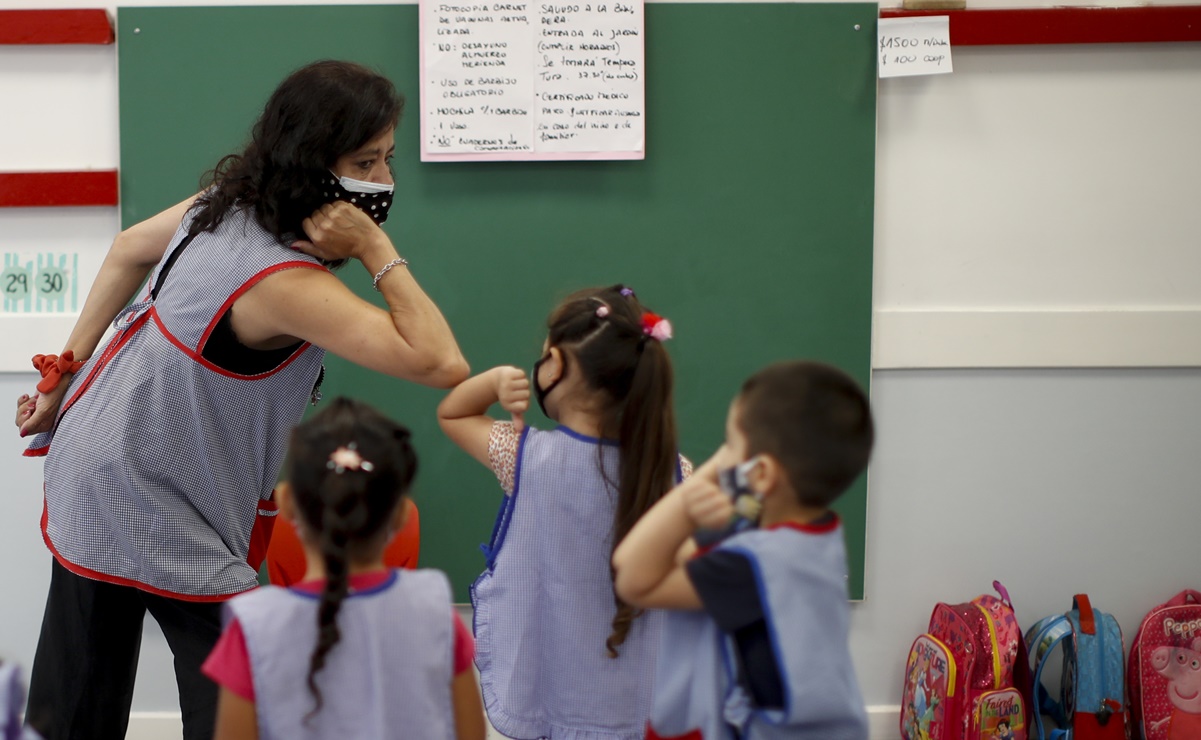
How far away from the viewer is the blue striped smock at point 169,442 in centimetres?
155

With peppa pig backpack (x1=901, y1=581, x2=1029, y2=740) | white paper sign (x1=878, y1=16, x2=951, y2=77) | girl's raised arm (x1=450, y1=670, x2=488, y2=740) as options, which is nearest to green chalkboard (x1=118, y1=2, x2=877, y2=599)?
white paper sign (x1=878, y1=16, x2=951, y2=77)

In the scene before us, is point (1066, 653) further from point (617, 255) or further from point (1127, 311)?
point (617, 255)

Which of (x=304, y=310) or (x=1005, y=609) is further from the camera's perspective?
(x=1005, y=609)

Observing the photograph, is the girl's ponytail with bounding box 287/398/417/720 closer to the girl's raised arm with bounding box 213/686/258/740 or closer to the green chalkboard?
the girl's raised arm with bounding box 213/686/258/740

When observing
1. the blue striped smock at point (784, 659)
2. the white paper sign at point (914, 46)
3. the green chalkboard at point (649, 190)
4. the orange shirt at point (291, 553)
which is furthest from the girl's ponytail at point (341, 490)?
the white paper sign at point (914, 46)

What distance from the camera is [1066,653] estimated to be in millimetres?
2588

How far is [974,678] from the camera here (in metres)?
2.45

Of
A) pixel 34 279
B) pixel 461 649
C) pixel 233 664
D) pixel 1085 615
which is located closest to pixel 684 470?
pixel 461 649

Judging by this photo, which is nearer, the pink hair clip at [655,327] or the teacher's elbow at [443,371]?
the pink hair clip at [655,327]

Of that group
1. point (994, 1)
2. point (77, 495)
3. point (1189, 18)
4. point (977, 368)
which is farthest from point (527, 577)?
point (1189, 18)

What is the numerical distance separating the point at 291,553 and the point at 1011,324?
6.05 feet

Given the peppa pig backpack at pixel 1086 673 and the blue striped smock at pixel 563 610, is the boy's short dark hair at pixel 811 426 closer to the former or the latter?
the blue striped smock at pixel 563 610

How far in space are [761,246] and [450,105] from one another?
2.77 ft

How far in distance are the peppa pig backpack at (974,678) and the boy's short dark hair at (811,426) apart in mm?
1517
